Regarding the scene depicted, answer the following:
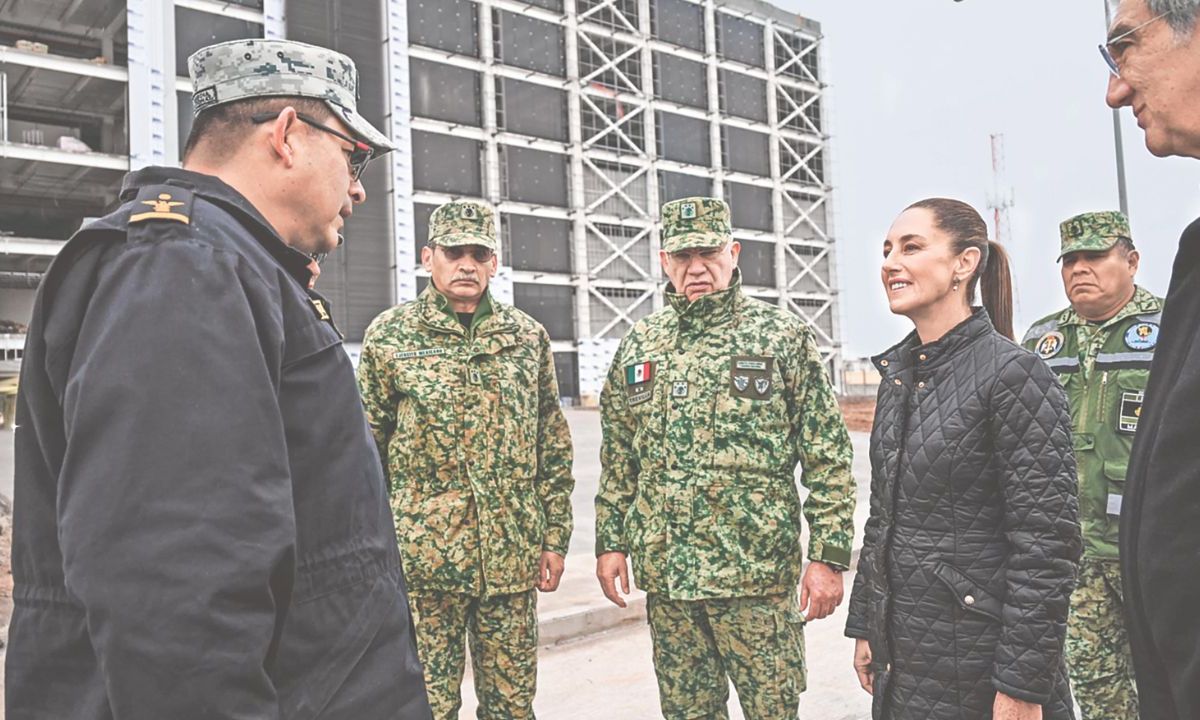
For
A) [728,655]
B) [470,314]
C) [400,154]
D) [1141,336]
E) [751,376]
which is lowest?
[728,655]

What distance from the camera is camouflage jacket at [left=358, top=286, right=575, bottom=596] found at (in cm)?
300

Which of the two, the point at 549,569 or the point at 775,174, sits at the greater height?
the point at 775,174

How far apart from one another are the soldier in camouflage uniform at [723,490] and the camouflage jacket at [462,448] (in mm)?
294

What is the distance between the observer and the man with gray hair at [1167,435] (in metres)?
1.13

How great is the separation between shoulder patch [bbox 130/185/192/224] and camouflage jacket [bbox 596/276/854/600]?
1.98m

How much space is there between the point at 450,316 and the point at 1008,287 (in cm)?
A: 178

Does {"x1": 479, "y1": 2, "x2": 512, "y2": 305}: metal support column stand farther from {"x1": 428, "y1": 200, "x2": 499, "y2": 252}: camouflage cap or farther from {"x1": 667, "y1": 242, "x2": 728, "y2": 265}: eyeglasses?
{"x1": 667, "y1": 242, "x2": 728, "y2": 265}: eyeglasses

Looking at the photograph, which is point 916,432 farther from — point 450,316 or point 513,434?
point 450,316

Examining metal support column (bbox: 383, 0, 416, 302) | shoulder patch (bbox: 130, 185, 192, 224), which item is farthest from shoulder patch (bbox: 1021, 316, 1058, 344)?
metal support column (bbox: 383, 0, 416, 302)

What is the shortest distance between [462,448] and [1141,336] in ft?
8.31

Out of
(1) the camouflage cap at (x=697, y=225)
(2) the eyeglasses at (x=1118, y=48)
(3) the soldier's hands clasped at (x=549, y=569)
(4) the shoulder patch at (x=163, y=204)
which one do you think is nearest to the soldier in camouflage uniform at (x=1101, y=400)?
(1) the camouflage cap at (x=697, y=225)

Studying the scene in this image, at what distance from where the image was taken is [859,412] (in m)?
26.1

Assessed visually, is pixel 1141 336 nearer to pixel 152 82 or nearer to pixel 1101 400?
pixel 1101 400

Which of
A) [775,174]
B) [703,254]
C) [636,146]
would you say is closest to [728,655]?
[703,254]
